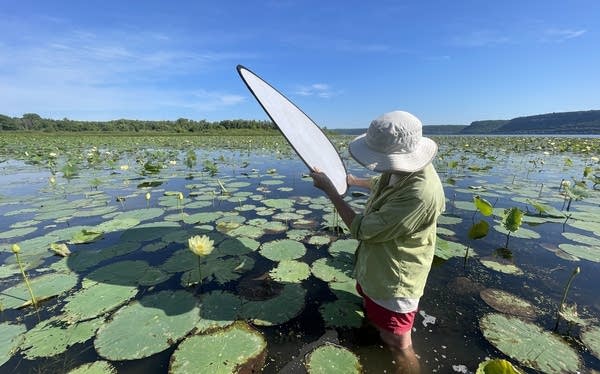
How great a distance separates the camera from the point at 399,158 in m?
1.47

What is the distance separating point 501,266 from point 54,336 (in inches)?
148

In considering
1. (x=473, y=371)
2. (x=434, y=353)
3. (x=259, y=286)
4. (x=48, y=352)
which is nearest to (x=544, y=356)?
(x=473, y=371)

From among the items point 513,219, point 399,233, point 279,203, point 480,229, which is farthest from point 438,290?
point 279,203

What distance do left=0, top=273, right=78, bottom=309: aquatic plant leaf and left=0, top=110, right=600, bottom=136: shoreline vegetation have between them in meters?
27.1

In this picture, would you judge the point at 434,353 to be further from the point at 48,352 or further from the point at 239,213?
the point at 239,213

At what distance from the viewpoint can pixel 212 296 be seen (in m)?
2.26

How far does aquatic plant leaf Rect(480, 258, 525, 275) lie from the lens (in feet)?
8.96

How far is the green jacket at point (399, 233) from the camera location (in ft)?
5.02

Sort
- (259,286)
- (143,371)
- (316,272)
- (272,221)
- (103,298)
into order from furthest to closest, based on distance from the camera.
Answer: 1. (272,221)
2. (316,272)
3. (259,286)
4. (103,298)
5. (143,371)

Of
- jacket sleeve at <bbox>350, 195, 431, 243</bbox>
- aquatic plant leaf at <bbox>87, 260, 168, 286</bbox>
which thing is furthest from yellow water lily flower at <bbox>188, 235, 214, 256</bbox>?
jacket sleeve at <bbox>350, 195, 431, 243</bbox>

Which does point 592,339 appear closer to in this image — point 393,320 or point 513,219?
point 513,219

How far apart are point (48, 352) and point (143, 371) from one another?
0.62 meters

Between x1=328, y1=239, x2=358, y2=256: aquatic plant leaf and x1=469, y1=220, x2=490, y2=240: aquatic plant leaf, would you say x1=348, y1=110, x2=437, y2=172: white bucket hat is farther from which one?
x1=328, y1=239, x2=358, y2=256: aquatic plant leaf

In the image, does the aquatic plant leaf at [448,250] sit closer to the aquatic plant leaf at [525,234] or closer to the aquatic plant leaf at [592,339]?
the aquatic plant leaf at [525,234]
